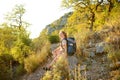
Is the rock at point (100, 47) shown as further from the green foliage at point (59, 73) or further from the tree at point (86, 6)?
the tree at point (86, 6)

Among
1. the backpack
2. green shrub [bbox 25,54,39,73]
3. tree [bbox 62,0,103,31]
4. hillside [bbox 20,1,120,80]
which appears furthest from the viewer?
tree [bbox 62,0,103,31]

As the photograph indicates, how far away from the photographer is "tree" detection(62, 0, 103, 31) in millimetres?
31184

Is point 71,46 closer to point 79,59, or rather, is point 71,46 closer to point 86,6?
point 79,59

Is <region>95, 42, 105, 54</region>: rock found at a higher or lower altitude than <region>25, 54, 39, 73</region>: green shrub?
higher

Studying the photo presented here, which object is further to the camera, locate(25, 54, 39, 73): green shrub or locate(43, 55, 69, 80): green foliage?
locate(25, 54, 39, 73): green shrub

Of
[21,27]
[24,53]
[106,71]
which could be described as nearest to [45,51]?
[24,53]

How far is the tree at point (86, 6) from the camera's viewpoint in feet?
102

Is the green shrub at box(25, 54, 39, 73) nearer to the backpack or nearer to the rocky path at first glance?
the backpack

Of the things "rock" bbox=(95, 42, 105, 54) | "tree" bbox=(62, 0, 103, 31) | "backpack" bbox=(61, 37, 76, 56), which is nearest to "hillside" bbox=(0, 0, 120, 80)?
"rock" bbox=(95, 42, 105, 54)

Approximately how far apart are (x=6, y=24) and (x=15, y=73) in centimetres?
1948

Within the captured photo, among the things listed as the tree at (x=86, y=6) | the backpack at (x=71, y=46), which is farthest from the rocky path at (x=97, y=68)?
the tree at (x=86, y=6)

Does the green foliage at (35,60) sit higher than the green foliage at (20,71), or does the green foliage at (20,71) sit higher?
the green foliage at (35,60)

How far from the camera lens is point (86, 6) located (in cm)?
3172

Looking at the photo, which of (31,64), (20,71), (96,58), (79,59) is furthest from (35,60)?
(96,58)
